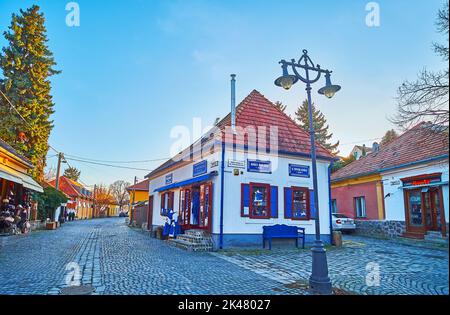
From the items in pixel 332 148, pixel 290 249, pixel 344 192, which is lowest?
pixel 290 249

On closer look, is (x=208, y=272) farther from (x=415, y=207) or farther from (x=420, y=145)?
(x=420, y=145)

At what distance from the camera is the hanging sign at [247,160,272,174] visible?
12.1 meters

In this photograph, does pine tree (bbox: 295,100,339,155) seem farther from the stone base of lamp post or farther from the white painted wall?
the stone base of lamp post

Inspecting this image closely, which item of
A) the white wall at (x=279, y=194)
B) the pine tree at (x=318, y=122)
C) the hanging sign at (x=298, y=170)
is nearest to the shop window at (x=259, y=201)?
the white wall at (x=279, y=194)

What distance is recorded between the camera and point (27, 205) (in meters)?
18.3

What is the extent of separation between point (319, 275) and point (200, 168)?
8.42 meters

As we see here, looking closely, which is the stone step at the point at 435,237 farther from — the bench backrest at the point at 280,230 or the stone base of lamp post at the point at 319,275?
the bench backrest at the point at 280,230

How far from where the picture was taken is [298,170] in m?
13.0

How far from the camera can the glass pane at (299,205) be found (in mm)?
12828
